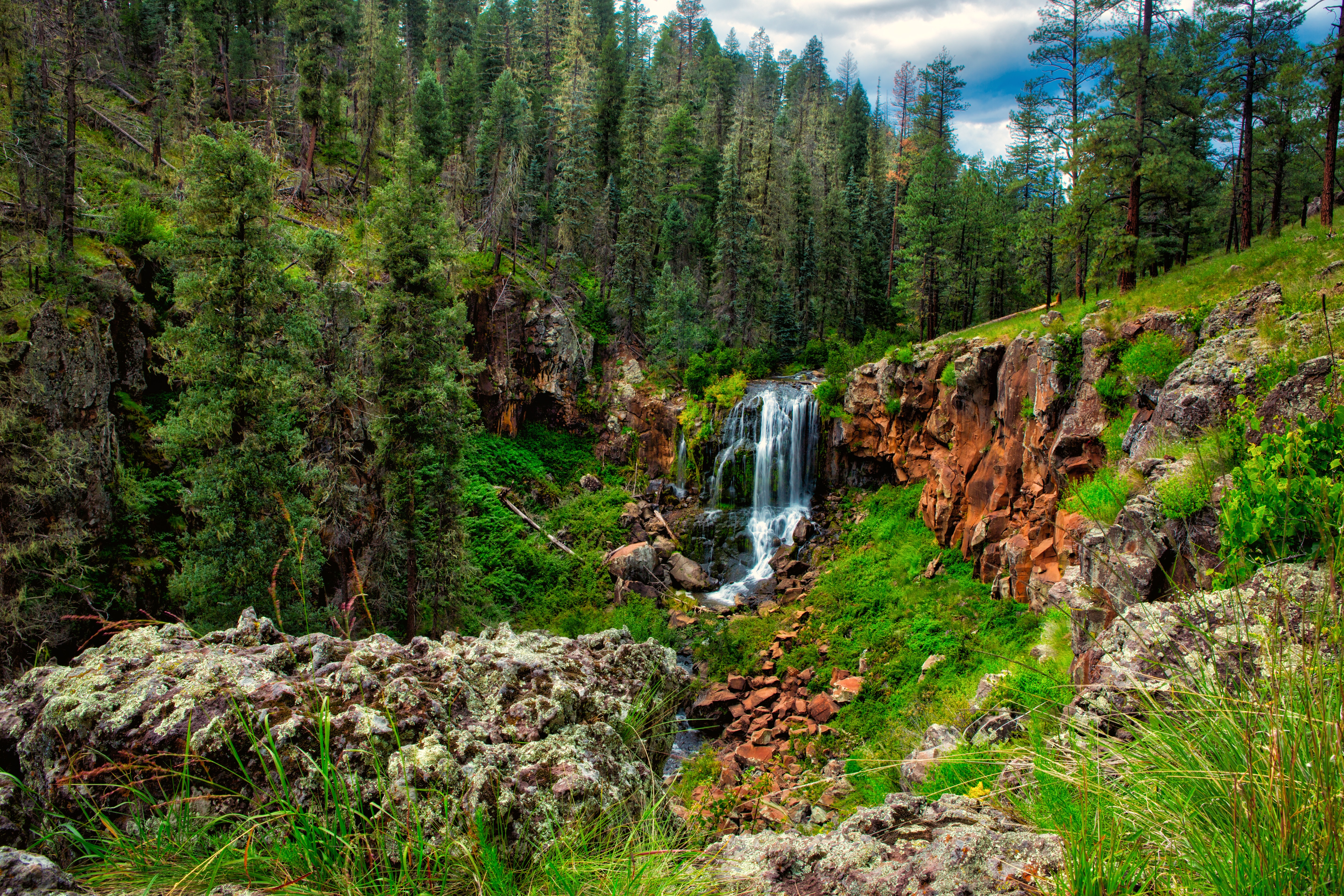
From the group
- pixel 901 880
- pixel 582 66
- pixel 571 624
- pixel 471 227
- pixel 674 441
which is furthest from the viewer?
pixel 582 66

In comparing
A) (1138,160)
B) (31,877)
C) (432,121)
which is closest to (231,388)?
(31,877)

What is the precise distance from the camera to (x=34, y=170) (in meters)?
13.6

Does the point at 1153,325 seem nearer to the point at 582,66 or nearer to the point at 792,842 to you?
the point at 792,842

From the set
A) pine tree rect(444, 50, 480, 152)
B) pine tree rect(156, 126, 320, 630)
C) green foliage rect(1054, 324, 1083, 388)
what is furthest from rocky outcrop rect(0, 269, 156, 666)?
pine tree rect(444, 50, 480, 152)

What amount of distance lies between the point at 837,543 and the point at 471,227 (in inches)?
765

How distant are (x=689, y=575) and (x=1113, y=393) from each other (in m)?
13.6

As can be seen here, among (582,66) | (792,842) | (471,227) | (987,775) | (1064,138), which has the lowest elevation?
(792,842)

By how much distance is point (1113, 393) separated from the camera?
1113 centimetres

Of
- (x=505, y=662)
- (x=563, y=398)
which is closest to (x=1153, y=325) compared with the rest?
(x=505, y=662)

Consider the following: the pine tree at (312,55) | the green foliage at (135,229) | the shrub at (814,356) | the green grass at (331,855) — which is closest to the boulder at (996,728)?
→ the green grass at (331,855)

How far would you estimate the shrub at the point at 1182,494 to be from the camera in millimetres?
4668

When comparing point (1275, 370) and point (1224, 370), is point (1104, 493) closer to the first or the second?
point (1224, 370)

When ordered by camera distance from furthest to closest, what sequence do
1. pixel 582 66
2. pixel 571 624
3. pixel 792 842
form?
pixel 582 66 → pixel 571 624 → pixel 792 842

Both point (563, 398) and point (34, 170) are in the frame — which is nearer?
point (34, 170)
